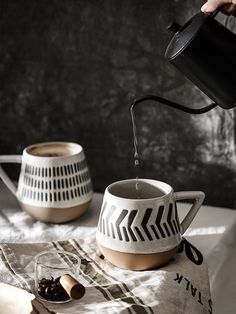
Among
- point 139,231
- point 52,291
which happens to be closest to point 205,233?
point 139,231

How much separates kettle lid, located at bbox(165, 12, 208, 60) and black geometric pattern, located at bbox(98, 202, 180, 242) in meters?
0.24

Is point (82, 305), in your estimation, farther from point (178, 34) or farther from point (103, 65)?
point (103, 65)

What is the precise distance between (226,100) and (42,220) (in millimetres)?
445

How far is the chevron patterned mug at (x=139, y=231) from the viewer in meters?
0.88

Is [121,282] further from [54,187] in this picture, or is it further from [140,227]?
[54,187]

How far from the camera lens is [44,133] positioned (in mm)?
1373

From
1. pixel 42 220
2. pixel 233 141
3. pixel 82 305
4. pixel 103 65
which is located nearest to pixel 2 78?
pixel 103 65

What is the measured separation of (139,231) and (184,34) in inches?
12.4

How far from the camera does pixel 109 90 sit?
1271mm

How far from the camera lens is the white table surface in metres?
0.99

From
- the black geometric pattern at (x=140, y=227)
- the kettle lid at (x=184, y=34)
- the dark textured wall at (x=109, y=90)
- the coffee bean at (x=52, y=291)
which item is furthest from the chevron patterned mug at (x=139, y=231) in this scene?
the dark textured wall at (x=109, y=90)

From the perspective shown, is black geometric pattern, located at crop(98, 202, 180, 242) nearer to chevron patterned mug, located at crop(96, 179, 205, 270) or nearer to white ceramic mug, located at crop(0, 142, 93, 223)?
chevron patterned mug, located at crop(96, 179, 205, 270)

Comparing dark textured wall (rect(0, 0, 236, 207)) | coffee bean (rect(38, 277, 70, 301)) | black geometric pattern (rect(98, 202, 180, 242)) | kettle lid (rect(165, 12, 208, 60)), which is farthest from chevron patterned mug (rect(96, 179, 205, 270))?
dark textured wall (rect(0, 0, 236, 207))

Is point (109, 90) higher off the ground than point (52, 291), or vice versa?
point (109, 90)
